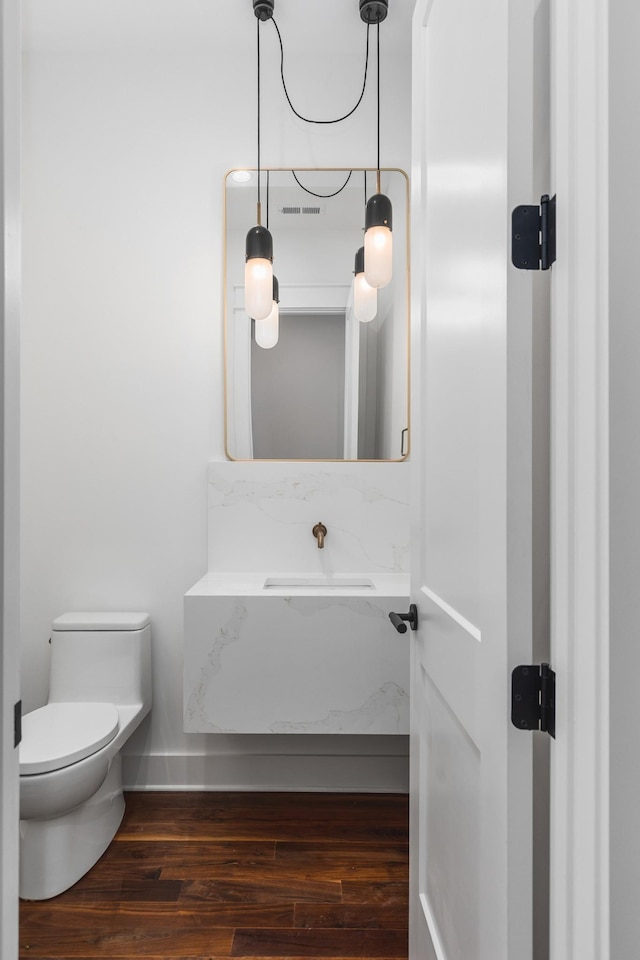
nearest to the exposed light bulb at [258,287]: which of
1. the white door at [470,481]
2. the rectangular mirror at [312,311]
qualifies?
the rectangular mirror at [312,311]

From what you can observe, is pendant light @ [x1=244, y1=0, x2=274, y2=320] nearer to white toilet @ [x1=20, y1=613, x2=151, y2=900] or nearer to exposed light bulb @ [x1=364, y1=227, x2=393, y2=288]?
exposed light bulb @ [x1=364, y1=227, x2=393, y2=288]

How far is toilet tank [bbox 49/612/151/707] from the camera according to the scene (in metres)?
2.05

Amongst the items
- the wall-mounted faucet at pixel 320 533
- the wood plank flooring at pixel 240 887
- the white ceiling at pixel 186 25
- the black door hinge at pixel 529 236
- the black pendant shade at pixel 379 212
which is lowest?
the wood plank flooring at pixel 240 887

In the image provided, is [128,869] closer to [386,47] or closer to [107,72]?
[107,72]

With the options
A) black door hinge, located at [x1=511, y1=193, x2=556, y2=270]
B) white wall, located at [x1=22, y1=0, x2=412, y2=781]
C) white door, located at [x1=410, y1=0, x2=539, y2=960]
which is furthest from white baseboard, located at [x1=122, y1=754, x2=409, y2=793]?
black door hinge, located at [x1=511, y1=193, x2=556, y2=270]

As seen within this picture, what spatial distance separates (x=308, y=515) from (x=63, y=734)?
1.04 metres

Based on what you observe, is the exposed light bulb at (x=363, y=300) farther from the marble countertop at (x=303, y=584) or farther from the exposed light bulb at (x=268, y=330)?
the marble countertop at (x=303, y=584)

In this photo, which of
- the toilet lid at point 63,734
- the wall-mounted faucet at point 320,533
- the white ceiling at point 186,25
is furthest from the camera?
the wall-mounted faucet at point 320,533

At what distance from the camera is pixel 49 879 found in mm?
1611

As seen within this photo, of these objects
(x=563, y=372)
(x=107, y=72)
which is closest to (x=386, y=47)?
(x=107, y=72)

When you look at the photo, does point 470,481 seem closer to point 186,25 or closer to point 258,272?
point 258,272

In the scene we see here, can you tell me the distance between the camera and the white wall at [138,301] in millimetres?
2176

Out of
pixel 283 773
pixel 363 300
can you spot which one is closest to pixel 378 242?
pixel 363 300

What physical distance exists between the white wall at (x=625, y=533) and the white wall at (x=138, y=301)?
5.57ft
